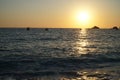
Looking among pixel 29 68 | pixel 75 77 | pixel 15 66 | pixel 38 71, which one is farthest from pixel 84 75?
pixel 15 66

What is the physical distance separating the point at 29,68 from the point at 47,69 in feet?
5.24

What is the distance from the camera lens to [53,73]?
2158 cm

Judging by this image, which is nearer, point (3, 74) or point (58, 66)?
point (3, 74)

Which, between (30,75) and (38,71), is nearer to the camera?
(30,75)

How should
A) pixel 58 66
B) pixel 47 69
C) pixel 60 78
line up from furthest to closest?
pixel 58 66 < pixel 47 69 < pixel 60 78

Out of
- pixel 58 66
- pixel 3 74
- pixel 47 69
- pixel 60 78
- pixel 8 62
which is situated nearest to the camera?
pixel 60 78

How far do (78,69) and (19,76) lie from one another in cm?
564

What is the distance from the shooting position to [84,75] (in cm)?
2062

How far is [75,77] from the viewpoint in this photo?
20.1m

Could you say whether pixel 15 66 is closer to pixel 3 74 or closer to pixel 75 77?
pixel 3 74

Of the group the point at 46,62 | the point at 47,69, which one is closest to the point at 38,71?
the point at 47,69

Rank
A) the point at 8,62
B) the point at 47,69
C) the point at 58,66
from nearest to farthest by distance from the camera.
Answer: the point at 47,69 → the point at 58,66 → the point at 8,62

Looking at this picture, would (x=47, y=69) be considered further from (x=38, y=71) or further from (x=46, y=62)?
(x=46, y=62)

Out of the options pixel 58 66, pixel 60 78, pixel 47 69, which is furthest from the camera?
pixel 58 66
